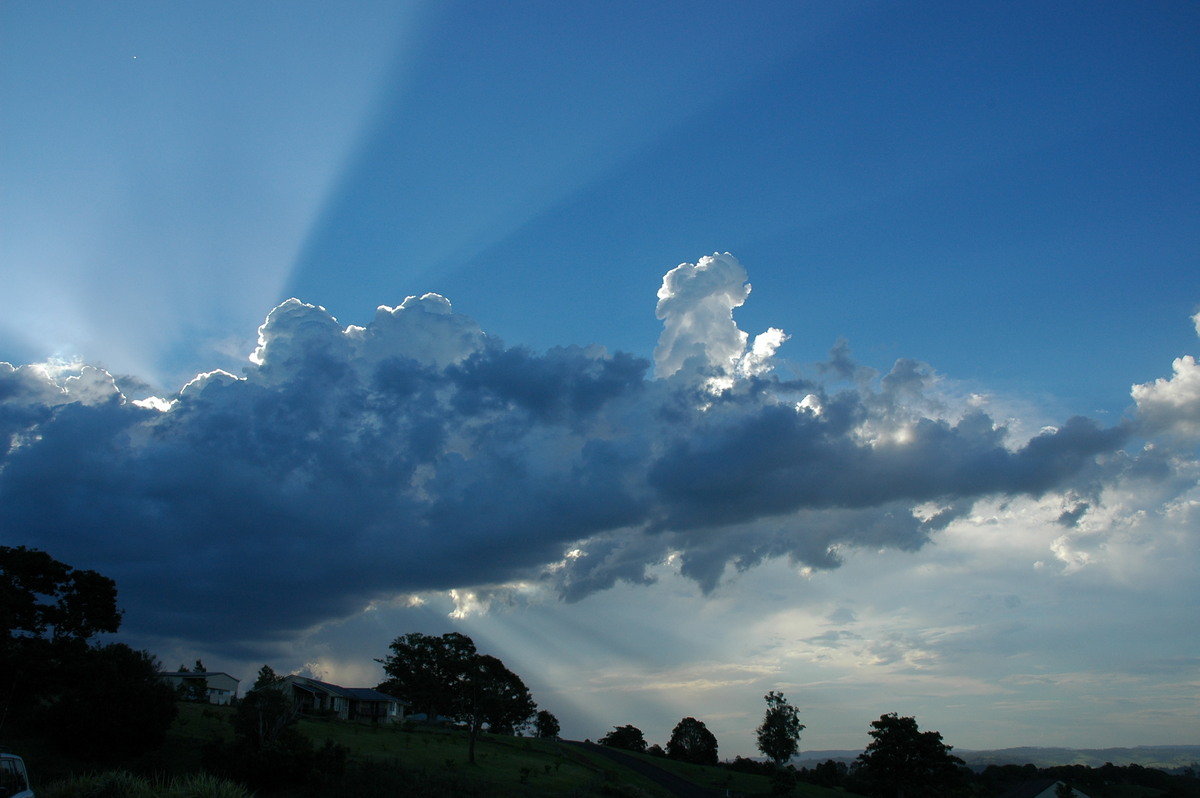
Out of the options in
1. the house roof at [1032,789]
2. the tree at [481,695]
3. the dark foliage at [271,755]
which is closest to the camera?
the dark foliage at [271,755]

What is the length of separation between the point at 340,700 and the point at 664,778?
50289 millimetres

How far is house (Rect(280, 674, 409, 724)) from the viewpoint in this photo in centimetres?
10125

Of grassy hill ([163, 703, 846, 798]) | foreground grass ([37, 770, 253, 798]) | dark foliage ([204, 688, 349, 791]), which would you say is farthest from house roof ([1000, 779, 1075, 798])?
foreground grass ([37, 770, 253, 798])

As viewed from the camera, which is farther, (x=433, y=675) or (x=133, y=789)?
(x=433, y=675)

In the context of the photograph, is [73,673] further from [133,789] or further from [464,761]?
[133,789]

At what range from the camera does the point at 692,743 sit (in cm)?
14150

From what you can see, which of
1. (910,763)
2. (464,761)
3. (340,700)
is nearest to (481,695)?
(464,761)

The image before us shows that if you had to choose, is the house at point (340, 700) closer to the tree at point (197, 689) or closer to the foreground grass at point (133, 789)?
the tree at point (197, 689)

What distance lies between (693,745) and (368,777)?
357 ft

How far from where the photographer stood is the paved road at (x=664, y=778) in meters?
76.8

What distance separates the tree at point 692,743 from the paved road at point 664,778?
35333 mm

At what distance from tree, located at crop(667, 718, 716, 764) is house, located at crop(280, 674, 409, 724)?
58.3m

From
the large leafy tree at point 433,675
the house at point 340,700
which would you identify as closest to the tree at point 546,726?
the large leafy tree at point 433,675

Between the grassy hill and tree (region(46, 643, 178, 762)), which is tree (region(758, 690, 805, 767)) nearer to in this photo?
the grassy hill
